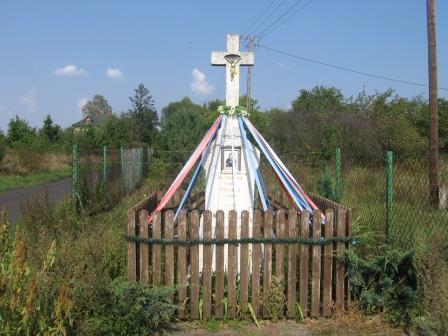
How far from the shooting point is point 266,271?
16.1 feet

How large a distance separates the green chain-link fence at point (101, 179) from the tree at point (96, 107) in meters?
76.5

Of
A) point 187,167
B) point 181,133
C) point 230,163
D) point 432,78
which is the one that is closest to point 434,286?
point 230,163

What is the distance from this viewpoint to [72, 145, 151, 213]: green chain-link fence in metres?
10.1

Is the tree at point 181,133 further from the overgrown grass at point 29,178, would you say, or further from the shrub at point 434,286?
the shrub at point 434,286

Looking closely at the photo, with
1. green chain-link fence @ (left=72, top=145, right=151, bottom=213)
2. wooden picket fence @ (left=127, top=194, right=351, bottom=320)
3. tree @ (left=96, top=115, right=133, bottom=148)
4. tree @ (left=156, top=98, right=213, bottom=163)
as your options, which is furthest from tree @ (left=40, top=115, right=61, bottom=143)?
wooden picket fence @ (left=127, top=194, right=351, bottom=320)

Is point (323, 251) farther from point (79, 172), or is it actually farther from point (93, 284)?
point (79, 172)

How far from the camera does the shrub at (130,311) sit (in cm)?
417

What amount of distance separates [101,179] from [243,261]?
7641 mm

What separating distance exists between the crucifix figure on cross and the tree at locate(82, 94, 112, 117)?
8766 centimetres

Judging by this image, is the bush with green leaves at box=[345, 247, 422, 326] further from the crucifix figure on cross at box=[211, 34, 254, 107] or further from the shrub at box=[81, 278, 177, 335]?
the crucifix figure on cross at box=[211, 34, 254, 107]

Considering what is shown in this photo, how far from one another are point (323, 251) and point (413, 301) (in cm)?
92

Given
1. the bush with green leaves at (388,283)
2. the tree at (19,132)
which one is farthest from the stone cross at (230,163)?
the tree at (19,132)

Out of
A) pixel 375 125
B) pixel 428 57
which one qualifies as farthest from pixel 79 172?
pixel 375 125

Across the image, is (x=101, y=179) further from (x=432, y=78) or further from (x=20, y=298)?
(x=20, y=298)
